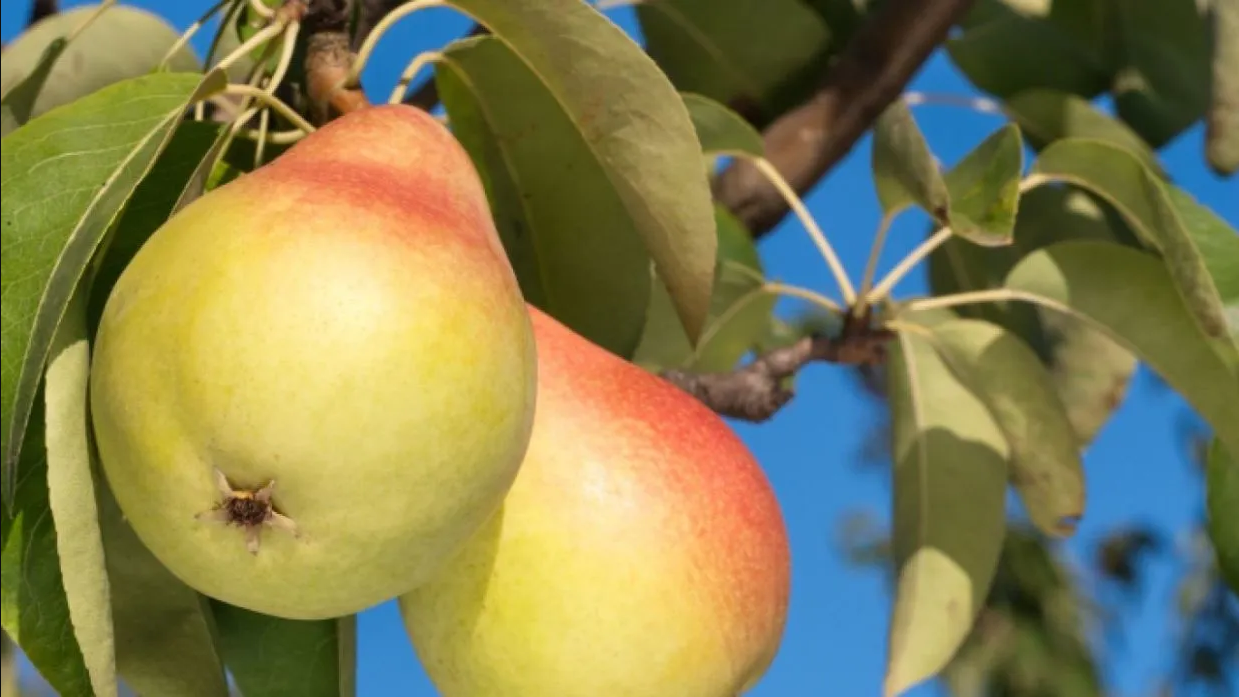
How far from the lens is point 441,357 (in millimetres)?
523

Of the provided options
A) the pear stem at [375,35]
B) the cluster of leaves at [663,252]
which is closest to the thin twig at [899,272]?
the cluster of leaves at [663,252]

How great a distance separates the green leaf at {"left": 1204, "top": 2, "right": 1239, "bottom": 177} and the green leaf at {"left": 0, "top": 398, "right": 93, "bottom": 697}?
2.79ft

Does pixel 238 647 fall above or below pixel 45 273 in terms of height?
below

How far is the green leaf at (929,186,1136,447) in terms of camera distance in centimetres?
122

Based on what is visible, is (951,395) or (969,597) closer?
(969,597)

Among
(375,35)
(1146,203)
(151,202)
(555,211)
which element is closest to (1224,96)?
(1146,203)

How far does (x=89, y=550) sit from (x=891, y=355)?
74 cm

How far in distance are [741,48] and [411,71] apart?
50cm

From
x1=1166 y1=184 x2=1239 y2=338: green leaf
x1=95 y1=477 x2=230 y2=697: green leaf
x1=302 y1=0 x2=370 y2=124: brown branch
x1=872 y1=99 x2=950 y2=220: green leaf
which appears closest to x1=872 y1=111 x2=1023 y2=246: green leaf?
x1=872 y1=99 x2=950 y2=220: green leaf

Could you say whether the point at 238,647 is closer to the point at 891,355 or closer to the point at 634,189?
the point at 634,189

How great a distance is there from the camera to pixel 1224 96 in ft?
3.48

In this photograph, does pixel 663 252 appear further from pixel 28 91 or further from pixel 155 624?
pixel 28 91

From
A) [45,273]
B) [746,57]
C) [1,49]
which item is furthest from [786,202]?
[45,273]

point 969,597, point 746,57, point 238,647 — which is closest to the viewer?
point 238,647
